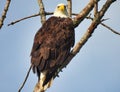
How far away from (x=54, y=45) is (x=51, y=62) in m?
0.46

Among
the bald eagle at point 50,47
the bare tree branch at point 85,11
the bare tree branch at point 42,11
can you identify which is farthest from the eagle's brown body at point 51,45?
the bare tree branch at point 85,11

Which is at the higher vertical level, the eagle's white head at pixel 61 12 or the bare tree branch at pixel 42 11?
the bare tree branch at pixel 42 11

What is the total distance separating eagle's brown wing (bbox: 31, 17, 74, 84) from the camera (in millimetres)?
6395

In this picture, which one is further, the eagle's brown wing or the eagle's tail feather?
the eagle's brown wing

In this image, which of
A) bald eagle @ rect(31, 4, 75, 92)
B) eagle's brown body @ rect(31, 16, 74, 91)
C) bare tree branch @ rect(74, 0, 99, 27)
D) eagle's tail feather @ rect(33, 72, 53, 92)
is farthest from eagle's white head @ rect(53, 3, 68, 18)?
eagle's tail feather @ rect(33, 72, 53, 92)

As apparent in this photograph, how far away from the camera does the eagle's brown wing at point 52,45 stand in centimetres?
639

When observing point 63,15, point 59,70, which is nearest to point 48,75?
point 59,70

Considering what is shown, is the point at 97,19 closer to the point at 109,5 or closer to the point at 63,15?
the point at 109,5

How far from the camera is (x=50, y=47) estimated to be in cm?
677

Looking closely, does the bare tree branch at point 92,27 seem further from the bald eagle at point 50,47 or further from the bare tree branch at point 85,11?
the bald eagle at point 50,47

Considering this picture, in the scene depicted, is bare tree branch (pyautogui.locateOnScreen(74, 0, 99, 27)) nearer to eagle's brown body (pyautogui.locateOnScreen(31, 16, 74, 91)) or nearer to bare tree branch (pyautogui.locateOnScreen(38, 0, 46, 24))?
eagle's brown body (pyautogui.locateOnScreen(31, 16, 74, 91))

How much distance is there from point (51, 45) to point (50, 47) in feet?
0.16

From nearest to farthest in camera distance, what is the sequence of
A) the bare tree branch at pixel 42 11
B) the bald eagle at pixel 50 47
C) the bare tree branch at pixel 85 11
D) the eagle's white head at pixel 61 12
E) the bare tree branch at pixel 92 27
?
the bare tree branch at pixel 92 27
the bare tree branch at pixel 85 11
the bald eagle at pixel 50 47
the bare tree branch at pixel 42 11
the eagle's white head at pixel 61 12

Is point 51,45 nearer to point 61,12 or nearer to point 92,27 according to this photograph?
point 92,27
